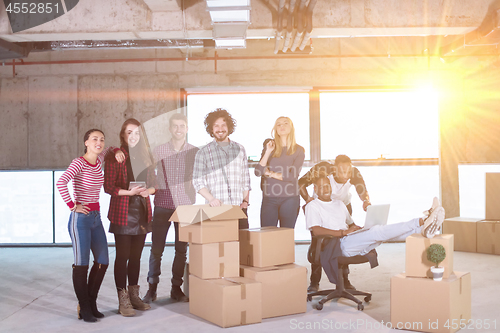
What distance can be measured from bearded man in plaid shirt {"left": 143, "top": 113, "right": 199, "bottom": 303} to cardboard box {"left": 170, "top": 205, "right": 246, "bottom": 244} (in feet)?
1.15

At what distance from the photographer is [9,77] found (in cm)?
604

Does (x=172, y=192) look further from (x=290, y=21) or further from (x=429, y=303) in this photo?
(x=290, y=21)

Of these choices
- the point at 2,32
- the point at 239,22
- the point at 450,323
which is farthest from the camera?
the point at 2,32

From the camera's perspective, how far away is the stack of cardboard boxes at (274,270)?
9.19 ft

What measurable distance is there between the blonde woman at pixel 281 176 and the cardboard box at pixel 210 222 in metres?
0.63

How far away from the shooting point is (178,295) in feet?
10.7

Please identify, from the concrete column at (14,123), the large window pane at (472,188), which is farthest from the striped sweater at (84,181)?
the large window pane at (472,188)

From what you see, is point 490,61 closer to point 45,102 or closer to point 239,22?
point 239,22

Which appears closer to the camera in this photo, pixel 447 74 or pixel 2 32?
pixel 2 32

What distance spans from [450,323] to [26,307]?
2894 millimetres

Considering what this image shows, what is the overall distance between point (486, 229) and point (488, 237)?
0.32 feet

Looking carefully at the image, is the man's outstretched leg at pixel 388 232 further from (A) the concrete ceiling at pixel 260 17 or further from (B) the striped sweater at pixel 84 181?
(A) the concrete ceiling at pixel 260 17

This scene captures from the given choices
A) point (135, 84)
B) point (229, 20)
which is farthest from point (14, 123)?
point (229, 20)

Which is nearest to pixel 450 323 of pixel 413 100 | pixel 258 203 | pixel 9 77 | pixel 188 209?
pixel 188 209
